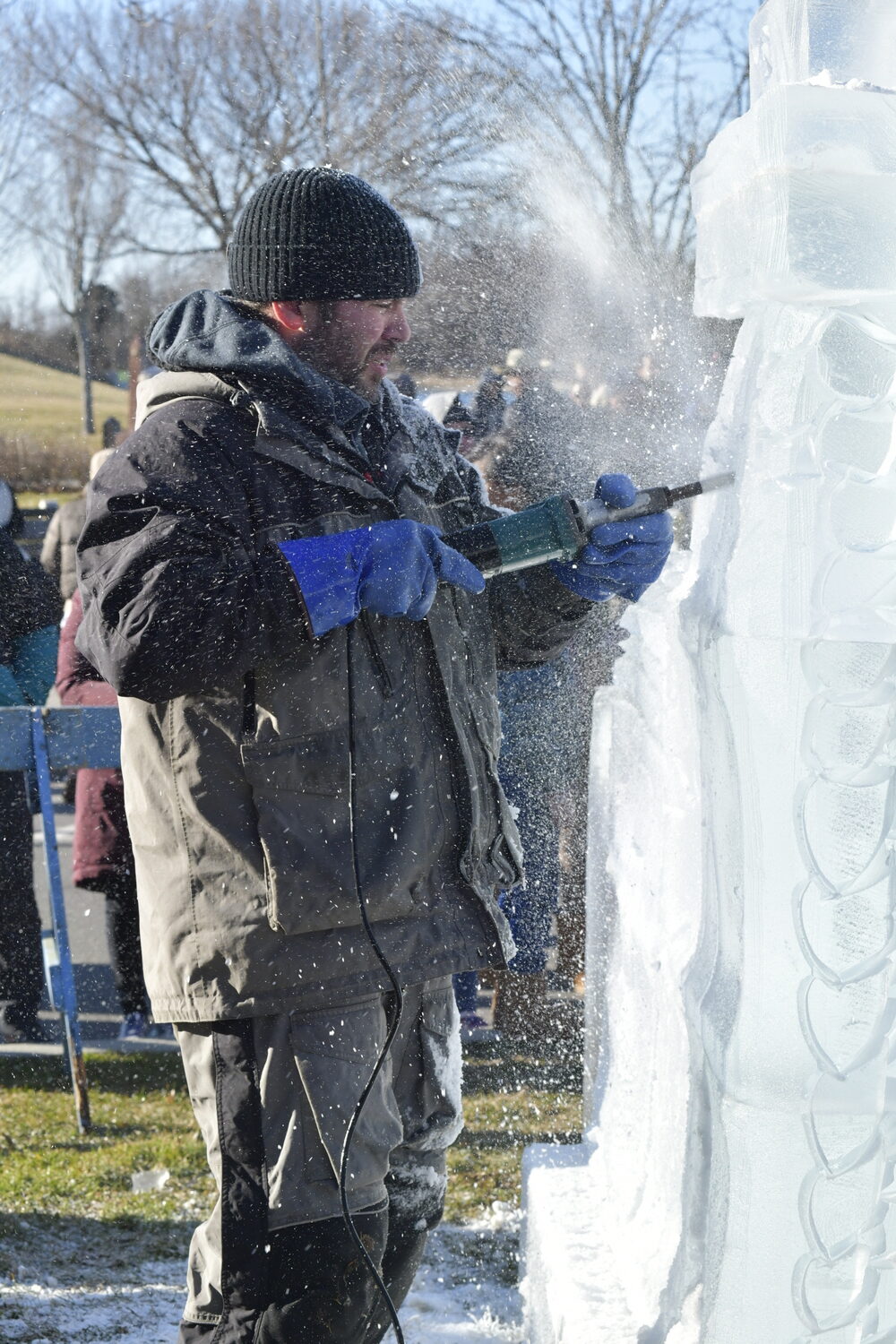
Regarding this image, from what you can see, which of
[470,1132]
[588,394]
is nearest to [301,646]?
[470,1132]

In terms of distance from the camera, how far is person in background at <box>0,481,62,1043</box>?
3.63 metres

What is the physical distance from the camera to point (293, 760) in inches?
63.4

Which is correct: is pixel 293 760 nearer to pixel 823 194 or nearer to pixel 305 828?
pixel 305 828

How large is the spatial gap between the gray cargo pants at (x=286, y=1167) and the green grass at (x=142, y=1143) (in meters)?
1.23

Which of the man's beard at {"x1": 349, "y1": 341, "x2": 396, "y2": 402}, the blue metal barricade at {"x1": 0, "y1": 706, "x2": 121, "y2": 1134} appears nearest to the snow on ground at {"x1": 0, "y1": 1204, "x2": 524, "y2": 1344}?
the blue metal barricade at {"x1": 0, "y1": 706, "x2": 121, "y2": 1134}

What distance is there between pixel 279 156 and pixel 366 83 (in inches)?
38.1

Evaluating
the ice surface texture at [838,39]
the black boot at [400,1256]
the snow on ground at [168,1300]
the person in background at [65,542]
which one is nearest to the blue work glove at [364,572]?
the ice surface texture at [838,39]

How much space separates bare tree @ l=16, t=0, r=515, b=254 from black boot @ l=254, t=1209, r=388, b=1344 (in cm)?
360

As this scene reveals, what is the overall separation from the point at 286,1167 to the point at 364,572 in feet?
2.44

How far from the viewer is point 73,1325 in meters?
2.41

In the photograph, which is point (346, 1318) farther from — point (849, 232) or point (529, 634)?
point (849, 232)

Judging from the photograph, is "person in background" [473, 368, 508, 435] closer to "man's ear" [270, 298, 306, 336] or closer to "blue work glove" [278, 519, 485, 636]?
"man's ear" [270, 298, 306, 336]

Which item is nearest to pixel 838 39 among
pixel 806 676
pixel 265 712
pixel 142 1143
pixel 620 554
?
pixel 806 676

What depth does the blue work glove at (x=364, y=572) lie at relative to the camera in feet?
5.24
